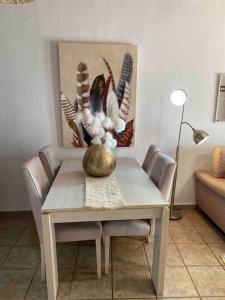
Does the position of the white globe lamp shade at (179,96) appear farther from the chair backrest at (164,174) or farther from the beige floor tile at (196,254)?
the beige floor tile at (196,254)

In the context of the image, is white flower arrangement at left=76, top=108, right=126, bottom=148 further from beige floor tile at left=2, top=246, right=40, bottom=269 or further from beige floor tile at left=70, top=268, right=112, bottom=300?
beige floor tile at left=2, top=246, right=40, bottom=269

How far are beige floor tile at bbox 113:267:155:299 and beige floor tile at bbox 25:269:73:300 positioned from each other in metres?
0.36

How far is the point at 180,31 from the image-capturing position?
2518 mm

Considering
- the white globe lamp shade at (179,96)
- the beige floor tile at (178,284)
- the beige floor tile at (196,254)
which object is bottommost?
the beige floor tile at (196,254)

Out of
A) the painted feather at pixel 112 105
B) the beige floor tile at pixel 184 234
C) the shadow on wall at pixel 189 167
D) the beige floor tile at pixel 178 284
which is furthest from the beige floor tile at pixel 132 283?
the painted feather at pixel 112 105

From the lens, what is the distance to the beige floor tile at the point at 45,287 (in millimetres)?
1665

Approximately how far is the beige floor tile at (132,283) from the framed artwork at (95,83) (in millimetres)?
1271

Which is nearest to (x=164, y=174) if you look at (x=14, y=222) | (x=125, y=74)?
(x=125, y=74)

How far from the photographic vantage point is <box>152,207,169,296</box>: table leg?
153 centimetres

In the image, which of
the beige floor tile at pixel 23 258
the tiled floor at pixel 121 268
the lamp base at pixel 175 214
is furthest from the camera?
the lamp base at pixel 175 214

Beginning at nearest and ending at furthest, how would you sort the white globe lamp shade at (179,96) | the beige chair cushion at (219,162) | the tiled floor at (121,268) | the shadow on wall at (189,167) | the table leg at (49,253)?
the table leg at (49,253) → the tiled floor at (121,268) → the white globe lamp shade at (179,96) → the beige chair cushion at (219,162) → the shadow on wall at (189,167)

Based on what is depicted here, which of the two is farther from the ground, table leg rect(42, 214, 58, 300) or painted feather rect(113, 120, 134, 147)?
painted feather rect(113, 120, 134, 147)

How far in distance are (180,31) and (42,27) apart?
1.48 metres

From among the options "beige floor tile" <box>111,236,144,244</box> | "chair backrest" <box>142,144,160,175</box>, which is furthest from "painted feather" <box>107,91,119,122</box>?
"beige floor tile" <box>111,236,144,244</box>
